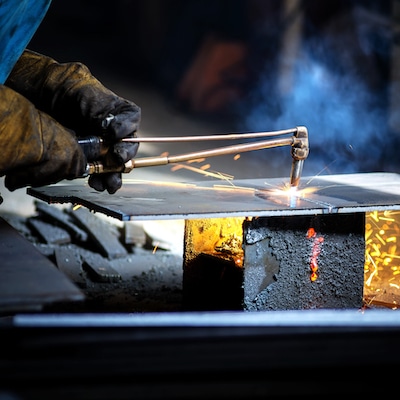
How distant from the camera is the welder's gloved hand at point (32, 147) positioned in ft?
9.69

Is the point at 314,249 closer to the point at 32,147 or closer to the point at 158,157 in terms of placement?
the point at 158,157

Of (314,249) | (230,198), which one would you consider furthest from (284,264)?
(230,198)

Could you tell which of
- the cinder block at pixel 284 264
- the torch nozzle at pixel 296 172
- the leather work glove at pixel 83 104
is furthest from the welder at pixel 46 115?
the torch nozzle at pixel 296 172

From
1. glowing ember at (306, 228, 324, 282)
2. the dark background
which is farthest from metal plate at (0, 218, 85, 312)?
the dark background

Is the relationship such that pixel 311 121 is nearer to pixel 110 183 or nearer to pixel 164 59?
pixel 164 59

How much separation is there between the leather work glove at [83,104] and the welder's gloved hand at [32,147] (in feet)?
0.72

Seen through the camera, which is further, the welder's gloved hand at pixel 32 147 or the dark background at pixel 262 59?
the dark background at pixel 262 59

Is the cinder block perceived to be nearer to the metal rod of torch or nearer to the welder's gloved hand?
the metal rod of torch

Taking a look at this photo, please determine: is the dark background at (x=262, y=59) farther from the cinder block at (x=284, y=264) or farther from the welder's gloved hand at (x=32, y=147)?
the welder's gloved hand at (x=32, y=147)

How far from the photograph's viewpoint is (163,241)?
6.18m

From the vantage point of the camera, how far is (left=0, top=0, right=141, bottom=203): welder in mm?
2996

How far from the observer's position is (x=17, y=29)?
3.43 metres

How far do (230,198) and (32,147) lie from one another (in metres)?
1.20

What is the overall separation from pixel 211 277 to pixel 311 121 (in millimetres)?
4445
